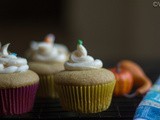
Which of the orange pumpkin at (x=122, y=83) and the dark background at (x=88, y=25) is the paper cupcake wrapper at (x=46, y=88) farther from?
the dark background at (x=88, y=25)

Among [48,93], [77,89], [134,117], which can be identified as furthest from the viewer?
[48,93]

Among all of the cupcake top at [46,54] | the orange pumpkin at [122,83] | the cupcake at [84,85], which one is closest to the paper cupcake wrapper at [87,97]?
the cupcake at [84,85]

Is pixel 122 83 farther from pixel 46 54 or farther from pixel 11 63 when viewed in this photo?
pixel 11 63

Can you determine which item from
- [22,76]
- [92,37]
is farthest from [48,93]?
[92,37]

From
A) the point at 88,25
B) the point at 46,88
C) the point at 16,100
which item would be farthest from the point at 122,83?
the point at 88,25

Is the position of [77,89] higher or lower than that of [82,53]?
lower

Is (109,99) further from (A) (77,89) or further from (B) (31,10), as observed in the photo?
(B) (31,10)

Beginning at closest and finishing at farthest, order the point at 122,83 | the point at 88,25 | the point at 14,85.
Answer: the point at 14,85 → the point at 122,83 → the point at 88,25
